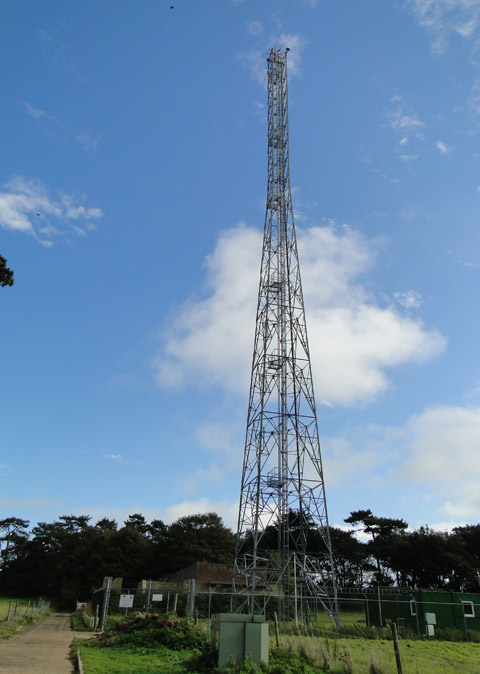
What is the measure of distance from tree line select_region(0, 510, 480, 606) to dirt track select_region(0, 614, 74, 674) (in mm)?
35967

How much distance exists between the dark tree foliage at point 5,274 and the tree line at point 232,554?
46402 mm

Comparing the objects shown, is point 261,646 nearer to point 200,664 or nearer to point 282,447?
point 200,664

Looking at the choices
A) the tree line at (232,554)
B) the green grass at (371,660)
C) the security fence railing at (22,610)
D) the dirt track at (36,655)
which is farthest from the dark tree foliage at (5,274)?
the tree line at (232,554)

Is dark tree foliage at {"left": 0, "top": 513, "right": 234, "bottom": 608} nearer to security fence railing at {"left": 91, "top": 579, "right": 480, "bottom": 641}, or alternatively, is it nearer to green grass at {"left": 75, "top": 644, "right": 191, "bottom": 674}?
security fence railing at {"left": 91, "top": 579, "right": 480, "bottom": 641}

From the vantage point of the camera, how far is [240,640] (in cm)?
1105

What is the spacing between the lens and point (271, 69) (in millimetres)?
35281

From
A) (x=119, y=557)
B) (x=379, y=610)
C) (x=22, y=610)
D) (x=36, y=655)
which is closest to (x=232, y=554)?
(x=119, y=557)

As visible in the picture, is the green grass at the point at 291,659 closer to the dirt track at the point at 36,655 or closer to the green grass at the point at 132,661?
the green grass at the point at 132,661

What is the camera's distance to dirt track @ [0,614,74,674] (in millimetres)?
12556

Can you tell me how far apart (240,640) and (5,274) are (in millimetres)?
11205

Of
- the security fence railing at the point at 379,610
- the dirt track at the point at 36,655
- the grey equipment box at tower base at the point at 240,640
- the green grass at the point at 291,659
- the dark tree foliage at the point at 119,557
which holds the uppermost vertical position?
the dark tree foliage at the point at 119,557

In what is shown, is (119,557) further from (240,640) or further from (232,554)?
(240,640)

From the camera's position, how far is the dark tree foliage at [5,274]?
15125 millimetres

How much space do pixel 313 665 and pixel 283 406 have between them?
62.0 ft
